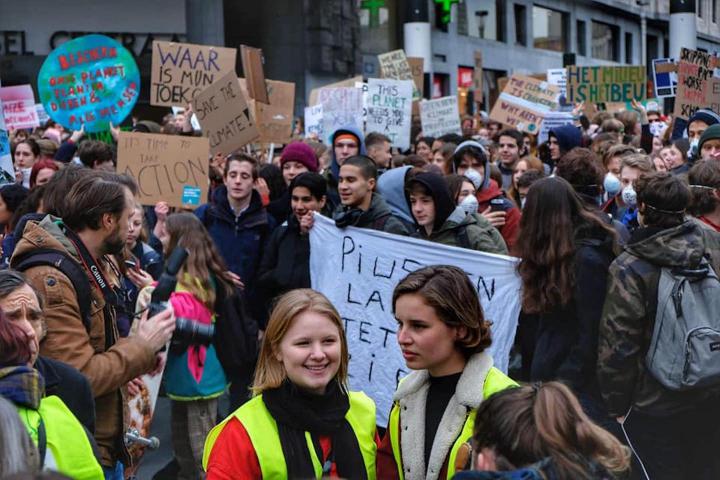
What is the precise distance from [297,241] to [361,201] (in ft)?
1.79

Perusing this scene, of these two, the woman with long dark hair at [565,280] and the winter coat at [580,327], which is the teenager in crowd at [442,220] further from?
the winter coat at [580,327]

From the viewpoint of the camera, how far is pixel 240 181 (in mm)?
6777

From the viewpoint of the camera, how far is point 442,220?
5.73 m

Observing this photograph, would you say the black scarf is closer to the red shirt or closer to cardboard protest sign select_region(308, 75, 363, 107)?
the red shirt

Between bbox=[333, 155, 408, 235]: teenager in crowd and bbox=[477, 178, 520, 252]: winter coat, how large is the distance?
91cm

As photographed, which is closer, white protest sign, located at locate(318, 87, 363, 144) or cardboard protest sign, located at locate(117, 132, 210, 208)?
cardboard protest sign, located at locate(117, 132, 210, 208)

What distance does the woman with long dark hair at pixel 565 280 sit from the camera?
4480 mm

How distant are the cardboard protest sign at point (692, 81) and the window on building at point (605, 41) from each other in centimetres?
3574

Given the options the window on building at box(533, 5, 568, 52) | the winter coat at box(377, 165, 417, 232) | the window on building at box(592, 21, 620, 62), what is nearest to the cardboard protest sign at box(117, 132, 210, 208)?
the winter coat at box(377, 165, 417, 232)

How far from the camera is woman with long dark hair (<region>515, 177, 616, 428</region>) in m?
4.48

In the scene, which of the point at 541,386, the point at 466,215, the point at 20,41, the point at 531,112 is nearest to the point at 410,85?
the point at 531,112

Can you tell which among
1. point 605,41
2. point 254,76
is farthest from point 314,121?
point 605,41

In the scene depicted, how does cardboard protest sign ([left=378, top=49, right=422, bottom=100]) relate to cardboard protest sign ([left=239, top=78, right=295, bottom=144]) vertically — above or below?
above

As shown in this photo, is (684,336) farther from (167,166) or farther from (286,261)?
(167,166)
